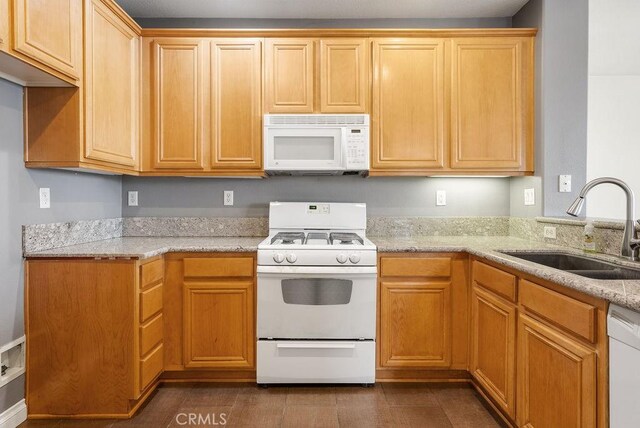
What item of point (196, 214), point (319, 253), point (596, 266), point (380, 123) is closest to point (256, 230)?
point (196, 214)


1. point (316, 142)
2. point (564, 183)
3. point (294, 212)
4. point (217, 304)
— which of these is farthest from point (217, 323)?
point (564, 183)

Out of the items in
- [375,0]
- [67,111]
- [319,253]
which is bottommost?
[319,253]

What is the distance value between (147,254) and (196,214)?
0.91 m

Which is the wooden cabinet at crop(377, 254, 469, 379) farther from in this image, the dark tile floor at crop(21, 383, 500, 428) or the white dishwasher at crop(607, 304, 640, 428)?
the white dishwasher at crop(607, 304, 640, 428)

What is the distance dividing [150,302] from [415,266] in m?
1.59

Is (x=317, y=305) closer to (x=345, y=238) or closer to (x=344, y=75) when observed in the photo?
(x=345, y=238)

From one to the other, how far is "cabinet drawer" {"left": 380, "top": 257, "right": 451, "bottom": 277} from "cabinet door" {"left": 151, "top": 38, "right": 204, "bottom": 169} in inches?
60.6

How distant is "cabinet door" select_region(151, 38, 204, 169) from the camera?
2627 millimetres

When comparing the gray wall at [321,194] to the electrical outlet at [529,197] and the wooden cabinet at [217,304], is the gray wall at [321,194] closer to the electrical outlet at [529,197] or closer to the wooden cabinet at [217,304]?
the electrical outlet at [529,197]

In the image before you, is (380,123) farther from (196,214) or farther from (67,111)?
(67,111)

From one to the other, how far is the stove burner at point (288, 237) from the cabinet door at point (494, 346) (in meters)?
1.16

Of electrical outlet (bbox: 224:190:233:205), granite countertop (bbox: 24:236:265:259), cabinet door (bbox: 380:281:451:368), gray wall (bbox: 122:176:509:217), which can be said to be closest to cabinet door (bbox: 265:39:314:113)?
gray wall (bbox: 122:176:509:217)

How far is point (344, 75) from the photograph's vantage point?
8.66 feet

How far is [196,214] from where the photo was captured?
9.69ft
